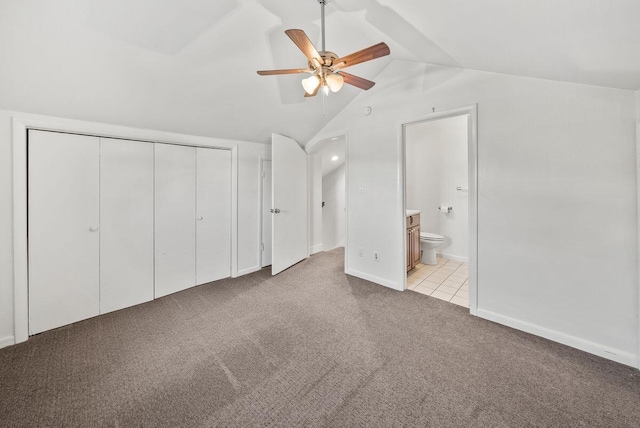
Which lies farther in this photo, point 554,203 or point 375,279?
point 375,279

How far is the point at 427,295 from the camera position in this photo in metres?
2.84

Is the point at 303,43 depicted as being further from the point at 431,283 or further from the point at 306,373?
the point at 431,283

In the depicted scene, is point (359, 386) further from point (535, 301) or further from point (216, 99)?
point (216, 99)

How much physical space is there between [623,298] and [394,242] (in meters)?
1.78

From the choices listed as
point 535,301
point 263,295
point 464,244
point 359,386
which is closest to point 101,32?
point 263,295

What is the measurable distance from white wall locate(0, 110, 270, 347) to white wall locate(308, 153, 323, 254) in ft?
3.31

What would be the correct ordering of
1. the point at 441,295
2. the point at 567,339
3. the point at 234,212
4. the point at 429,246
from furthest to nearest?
the point at 429,246 < the point at 234,212 < the point at 441,295 < the point at 567,339

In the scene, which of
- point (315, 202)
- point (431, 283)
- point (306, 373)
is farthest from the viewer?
point (315, 202)

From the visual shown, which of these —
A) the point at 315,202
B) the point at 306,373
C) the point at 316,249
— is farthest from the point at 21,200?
the point at 316,249

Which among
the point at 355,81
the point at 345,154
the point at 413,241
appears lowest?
the point at 413,241

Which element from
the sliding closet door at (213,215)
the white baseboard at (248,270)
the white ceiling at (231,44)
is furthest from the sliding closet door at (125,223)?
the white baseboard at (248,270)

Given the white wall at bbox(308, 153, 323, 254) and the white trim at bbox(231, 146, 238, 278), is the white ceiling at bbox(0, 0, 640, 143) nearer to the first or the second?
the white trim at bbox(231, 146, 238, 278)

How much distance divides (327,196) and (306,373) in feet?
12.5

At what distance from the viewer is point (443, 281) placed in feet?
10.7
